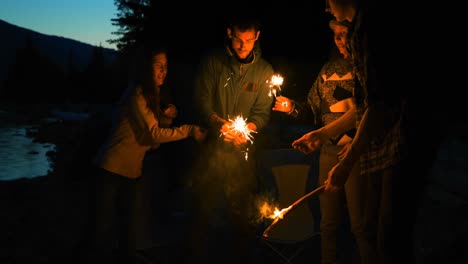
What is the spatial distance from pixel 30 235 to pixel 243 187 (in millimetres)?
3360

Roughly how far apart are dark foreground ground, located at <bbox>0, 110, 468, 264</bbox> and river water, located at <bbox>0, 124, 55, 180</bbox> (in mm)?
2309

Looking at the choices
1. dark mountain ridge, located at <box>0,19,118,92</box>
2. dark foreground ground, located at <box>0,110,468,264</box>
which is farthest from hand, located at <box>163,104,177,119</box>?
dark mountain ridge, located at <box>0,19,118,92</box>

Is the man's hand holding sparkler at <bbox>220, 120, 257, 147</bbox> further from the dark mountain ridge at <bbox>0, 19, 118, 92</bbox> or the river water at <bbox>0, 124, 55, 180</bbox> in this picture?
the dark mountain ridge at <bbox>0, 19, 118, 92</bbox>

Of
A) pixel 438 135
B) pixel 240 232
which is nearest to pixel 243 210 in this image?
pixel 240 232

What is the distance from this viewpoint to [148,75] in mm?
4027

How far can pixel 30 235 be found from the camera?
5.71 m

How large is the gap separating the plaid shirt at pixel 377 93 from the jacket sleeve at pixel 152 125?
219 cm

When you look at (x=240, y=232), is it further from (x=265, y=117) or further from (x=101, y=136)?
(x=101, y=136)

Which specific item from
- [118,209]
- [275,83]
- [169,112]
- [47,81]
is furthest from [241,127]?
[47,81]

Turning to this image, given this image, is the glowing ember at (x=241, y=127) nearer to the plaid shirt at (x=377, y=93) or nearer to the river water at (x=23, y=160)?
the plaid shirt at (x=377, y=93)

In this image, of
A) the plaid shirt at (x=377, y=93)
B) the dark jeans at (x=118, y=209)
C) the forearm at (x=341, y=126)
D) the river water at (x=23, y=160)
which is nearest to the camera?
the plaid shirt at (x=377, y=93)

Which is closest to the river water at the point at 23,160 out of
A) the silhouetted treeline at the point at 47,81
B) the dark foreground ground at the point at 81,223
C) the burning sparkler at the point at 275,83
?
the dark foreground ground at the point at 81,223

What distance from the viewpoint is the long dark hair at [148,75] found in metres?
4.01

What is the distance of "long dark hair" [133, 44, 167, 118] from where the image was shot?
4.01 m
